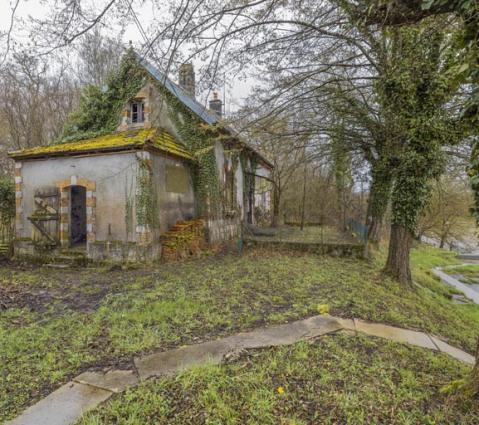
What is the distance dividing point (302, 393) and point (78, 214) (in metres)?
11.2

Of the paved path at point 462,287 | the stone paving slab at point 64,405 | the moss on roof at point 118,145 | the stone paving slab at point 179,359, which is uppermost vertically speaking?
the moss on roof at point 118,145

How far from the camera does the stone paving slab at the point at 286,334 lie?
3.57 m

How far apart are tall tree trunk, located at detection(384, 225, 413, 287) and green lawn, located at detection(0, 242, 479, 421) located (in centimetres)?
48

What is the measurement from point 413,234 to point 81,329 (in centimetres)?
774

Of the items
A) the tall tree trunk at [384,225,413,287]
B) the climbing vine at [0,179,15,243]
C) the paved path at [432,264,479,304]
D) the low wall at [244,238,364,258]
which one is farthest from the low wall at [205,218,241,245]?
the paved path at [432,264,479,304]

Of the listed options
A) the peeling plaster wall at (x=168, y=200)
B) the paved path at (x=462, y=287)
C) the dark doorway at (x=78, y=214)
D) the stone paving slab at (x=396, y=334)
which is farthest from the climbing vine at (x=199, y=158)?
the paved path at (x=462, y=287)

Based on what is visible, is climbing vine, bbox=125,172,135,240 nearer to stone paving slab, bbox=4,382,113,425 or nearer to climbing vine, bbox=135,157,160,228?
climbing vine, bbox=135,157,160,228

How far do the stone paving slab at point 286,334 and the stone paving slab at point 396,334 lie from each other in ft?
1.23

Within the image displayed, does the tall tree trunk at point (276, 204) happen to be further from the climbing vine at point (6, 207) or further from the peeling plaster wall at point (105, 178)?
the climbing vine at point (6, 207)

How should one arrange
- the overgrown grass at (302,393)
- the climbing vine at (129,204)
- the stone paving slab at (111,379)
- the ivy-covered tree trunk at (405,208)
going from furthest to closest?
the climbing vine at (129,204), the ivy-covered tree trunk at (405,208), the stone paving slab at (111,379), the overgrown grass at (302,393)

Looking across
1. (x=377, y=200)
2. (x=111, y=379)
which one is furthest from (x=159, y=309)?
(x=377, y=200)

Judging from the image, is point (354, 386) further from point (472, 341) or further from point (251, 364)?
point (472, 341)

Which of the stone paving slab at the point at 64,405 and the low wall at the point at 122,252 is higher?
the low wall at the point at 122,252

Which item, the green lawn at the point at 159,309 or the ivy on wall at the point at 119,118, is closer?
the green lawn at the point at 159,309
